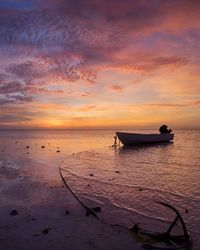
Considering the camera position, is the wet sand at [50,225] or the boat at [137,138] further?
the boat at [137,138]

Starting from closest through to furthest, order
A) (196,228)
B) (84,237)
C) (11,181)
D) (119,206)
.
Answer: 1. (84,237)
2. (196,228)
3. (119,206)
4. (11,181)

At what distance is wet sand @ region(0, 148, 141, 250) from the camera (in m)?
7.53

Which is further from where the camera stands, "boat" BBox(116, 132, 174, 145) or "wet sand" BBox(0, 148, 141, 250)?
"boat" BBox(116, 132, 174, 145)

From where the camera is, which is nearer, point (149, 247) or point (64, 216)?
point (149, 247)

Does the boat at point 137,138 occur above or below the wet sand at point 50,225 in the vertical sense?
above

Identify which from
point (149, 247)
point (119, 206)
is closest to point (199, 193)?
point (119, 206)

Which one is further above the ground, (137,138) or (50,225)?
(137,138)

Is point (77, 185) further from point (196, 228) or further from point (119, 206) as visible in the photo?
point (196, 228)

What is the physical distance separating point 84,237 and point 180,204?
5.76m

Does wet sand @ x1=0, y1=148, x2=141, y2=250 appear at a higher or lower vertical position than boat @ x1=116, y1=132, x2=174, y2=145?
lower

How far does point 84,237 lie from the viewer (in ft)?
26.3

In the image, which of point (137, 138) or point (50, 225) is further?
point (137, 138)

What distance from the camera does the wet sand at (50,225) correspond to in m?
7.53

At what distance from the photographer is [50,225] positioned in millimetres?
8812
